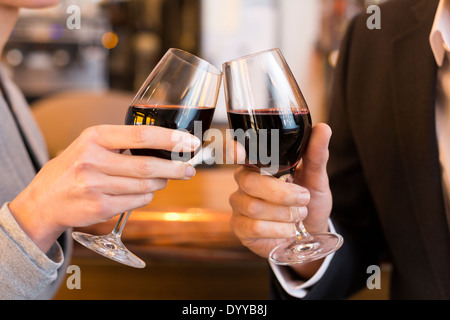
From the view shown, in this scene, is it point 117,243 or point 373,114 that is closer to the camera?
point 117,243

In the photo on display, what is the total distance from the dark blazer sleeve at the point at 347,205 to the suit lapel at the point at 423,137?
145 mm

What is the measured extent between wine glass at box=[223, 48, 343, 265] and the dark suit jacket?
1.15ft

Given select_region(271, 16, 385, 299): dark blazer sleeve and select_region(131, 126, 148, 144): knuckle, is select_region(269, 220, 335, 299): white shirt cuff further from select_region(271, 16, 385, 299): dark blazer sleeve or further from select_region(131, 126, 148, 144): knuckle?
select_region(131, 126, 148, 144): knuckle

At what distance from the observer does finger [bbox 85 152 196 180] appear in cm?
67

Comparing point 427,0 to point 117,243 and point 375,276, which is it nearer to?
point 375,276

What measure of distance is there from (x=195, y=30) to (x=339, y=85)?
12.0ft

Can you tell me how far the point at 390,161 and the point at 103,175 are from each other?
720 millimetres

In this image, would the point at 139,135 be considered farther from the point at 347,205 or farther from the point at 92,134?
the point at 347,205

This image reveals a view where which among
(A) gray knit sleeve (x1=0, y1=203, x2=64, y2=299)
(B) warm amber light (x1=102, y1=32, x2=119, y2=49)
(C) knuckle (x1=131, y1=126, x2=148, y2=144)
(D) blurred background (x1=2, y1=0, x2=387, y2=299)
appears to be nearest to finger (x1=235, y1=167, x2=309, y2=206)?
(C) knuckle (x1=131, y1=126, x2=148, y2=144)

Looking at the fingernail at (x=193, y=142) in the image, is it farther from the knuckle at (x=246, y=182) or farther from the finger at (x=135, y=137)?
the knuckle at (x=246, y=182)

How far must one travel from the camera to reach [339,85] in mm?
1270

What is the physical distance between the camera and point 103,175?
2.23 ft
